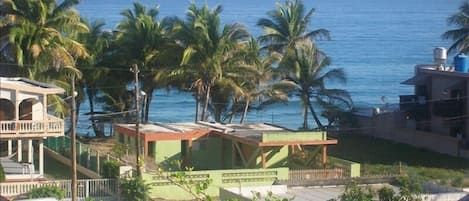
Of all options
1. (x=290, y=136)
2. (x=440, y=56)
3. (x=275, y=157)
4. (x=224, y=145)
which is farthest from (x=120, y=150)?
(x=440, y=56)

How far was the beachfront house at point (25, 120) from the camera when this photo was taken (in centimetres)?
3162

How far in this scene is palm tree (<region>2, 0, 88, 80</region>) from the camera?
36094mm

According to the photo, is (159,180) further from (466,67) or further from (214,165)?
(466,67)

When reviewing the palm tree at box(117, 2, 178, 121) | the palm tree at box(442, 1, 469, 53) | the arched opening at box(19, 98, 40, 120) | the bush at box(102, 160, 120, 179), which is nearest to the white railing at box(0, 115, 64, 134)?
the arched opening at box(19, 98, 40, 120)

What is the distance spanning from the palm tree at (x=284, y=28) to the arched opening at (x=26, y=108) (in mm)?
15447

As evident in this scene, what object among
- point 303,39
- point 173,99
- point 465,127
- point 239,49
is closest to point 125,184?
point 239,49

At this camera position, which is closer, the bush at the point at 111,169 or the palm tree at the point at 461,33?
the bush at the point at 111,169

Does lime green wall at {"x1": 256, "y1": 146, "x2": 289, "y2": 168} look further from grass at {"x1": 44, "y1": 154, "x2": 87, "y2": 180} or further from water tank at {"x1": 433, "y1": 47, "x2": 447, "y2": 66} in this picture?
water tank at {"x1": 433, "y1": 47, "x2": 447, "y2": 66}

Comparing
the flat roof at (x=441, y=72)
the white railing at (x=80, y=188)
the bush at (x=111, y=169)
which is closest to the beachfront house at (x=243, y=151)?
the bush at (x=111, y=169)

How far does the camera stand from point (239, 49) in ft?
133

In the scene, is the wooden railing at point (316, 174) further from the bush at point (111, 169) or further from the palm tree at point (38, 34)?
the palm tree at point (38, 34)

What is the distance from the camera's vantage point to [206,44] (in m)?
40.0

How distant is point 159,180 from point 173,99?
2114 inches

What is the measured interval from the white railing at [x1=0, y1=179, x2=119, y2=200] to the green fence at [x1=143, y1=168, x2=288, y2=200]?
1116 millimetres
